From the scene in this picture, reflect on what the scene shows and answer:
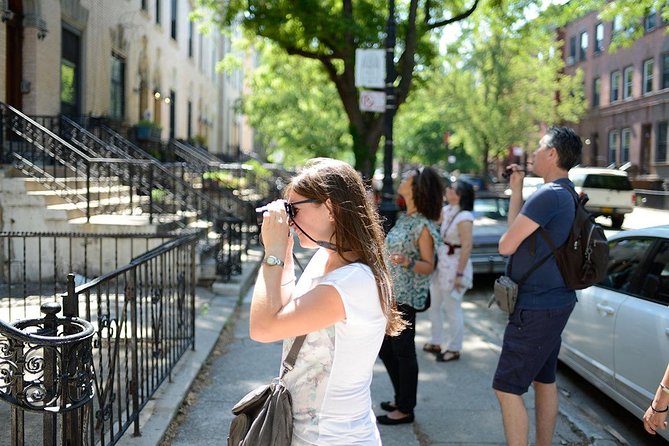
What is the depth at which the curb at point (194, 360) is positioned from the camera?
4.61 meters

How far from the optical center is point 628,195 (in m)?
22.8

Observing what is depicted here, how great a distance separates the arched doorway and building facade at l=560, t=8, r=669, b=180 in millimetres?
28345

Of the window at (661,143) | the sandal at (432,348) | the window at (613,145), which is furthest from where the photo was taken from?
the window at (613,145)

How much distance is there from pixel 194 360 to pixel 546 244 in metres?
3.65

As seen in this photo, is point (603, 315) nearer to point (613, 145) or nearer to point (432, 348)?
point (432, 348)

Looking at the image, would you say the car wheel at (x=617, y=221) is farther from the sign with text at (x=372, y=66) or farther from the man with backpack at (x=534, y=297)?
the man with backpack at (x=534, y=297)

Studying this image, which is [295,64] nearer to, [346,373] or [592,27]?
[346,373]

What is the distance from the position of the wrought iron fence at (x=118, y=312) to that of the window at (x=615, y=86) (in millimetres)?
36995

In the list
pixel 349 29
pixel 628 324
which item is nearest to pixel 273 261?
pixel 628 324

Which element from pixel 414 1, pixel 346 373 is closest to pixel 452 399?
pixel 346 373

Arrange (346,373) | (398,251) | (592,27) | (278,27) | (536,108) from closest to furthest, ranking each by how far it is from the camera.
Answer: (346,373), (398,251), (278,27), (536,108), (592,27)

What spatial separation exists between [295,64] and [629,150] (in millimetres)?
23187

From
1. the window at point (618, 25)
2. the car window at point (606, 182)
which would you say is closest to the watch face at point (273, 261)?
the window at point (618, 25)

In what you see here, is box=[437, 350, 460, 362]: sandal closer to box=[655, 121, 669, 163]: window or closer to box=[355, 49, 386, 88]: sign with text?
box=[355, 49, 386, 88]: sign with text
